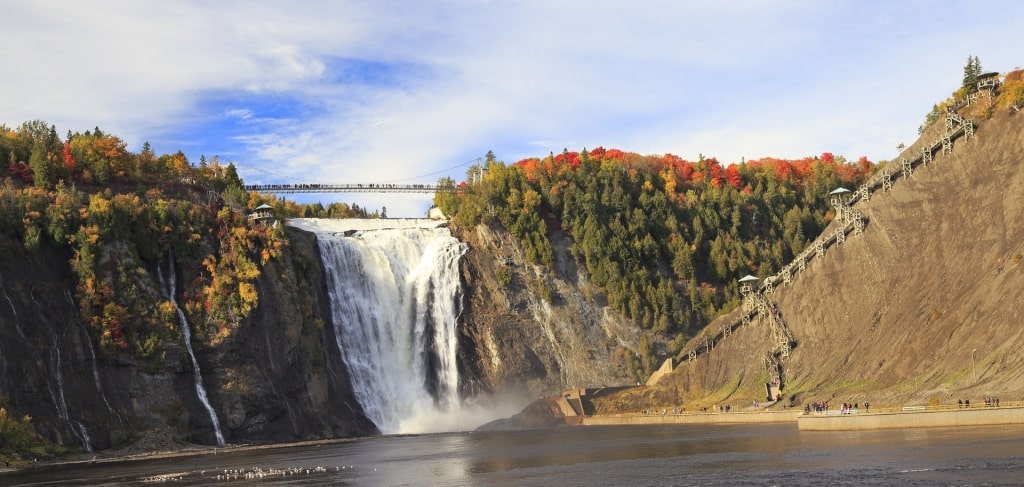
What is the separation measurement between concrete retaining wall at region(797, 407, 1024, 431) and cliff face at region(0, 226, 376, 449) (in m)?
48.0

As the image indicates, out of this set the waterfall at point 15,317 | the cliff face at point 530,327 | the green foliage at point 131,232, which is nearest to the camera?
the waterfall at point 15,317

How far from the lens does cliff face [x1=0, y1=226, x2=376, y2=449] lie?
268 ft

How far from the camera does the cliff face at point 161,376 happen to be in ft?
268

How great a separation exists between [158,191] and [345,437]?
31.1 meters

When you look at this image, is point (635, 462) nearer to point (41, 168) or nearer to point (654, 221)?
point (41, 168)

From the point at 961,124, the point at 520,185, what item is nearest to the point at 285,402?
the point at 520,185

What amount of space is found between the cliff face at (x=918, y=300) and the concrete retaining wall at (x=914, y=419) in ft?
9.20

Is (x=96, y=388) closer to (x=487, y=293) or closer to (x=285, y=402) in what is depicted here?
(x=285, y=402)

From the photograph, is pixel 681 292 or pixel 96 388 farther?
pixel 681 292

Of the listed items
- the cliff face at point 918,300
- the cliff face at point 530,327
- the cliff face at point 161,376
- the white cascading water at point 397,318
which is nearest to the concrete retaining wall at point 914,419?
the cliff face at point 918,300

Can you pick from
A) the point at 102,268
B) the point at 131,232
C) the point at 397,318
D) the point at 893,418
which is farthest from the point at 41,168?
the point at 893,418

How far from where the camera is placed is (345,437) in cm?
10225

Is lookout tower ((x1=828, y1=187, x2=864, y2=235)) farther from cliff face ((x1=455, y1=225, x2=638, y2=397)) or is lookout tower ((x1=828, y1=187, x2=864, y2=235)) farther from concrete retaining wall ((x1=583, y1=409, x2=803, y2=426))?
cliff face ((x1=455, y1=225, x2=638, y2=397))

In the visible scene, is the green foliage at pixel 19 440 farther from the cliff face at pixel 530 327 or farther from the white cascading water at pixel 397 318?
the cliff face at pixel 530 327
